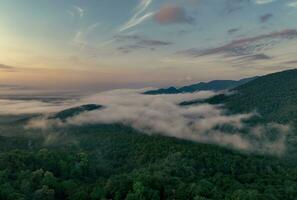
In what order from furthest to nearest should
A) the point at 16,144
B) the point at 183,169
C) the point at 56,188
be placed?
the point at 16,144, the point at 183,169, the point at 56,188

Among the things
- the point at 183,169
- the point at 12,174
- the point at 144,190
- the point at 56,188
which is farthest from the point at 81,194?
the point at 183,169

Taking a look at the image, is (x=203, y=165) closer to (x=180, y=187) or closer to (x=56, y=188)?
(x=180, y=187)

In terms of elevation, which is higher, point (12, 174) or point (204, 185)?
point (12, 174)

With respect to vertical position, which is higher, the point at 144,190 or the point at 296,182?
the point at 144,190

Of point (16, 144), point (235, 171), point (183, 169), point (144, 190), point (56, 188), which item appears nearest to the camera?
point (144, 190)

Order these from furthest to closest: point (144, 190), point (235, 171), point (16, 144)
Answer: point (16, 144) < point (235, 171) < point (144, 190)

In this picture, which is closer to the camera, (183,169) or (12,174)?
(12,174)

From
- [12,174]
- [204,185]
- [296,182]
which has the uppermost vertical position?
[12,174]

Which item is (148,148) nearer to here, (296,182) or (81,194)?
(296,182)

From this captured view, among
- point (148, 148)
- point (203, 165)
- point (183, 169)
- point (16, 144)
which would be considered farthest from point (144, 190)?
point (16, 144)
